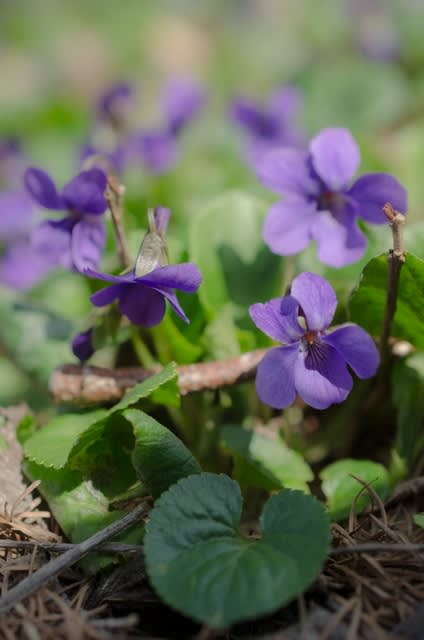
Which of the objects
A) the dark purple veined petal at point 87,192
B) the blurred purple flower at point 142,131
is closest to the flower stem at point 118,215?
the dark purple veined petal at point 87,192

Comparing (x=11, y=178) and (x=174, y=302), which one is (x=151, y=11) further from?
(x=174, y=302)

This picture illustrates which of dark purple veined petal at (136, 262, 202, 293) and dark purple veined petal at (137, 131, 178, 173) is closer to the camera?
dark purple veined petal at (136, 262, 202, 293)

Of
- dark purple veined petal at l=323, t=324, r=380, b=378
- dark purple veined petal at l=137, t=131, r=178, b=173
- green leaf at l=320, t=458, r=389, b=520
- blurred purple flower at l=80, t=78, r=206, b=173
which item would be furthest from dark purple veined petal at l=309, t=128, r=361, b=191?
dark purple veined petal at l=137, t=131, r=178, b=173

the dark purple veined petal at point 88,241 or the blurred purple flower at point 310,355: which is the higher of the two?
the dark purple veined petal at point 88,241

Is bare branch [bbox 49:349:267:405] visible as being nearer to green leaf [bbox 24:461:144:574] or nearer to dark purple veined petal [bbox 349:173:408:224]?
green leaf [bbox 24:461:144:574]

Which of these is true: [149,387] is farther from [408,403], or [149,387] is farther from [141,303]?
[408,403]

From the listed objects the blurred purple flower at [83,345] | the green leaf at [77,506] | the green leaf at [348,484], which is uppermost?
the blurred purple flower at [83,345]

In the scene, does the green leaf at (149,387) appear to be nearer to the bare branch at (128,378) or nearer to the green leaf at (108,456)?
the green leaf at (108,456)

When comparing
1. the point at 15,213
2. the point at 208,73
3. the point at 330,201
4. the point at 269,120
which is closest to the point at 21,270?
the point at 15,213
